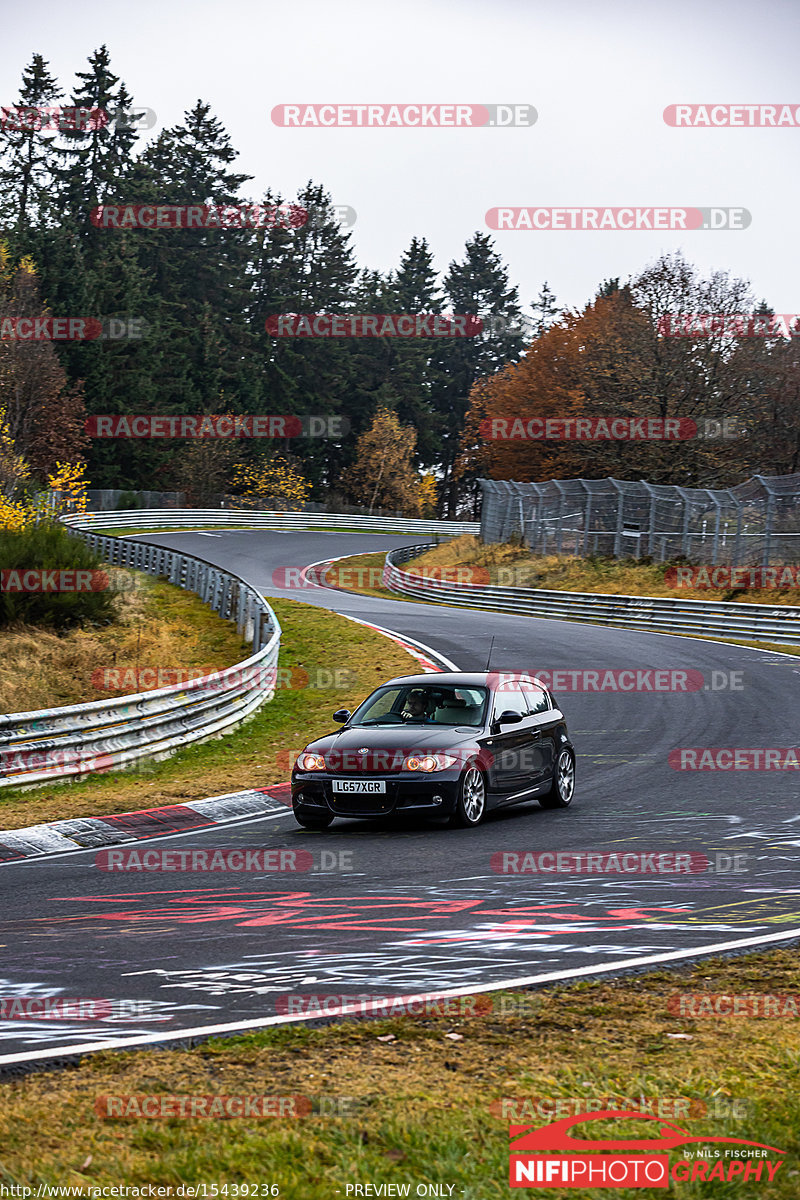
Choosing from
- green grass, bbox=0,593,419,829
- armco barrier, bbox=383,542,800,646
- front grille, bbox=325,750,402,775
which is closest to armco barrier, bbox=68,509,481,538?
armco barrier, bbox=383,542,800,646

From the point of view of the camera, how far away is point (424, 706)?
12.8 m

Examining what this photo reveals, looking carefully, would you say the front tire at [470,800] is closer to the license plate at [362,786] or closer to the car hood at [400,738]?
the car hood at [400,738]

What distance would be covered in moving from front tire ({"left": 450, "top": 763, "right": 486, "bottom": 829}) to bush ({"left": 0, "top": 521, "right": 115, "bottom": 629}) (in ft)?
49.8

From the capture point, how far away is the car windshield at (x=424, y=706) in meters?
12.5

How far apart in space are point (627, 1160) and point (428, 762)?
7702 millimetres

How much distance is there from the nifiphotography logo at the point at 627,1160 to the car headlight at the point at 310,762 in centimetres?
784

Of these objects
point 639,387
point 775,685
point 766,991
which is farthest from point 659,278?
point 766,991

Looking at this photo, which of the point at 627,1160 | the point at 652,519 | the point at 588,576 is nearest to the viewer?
the point at 627,1160

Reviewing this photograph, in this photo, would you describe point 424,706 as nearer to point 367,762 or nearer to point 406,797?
point 367,762

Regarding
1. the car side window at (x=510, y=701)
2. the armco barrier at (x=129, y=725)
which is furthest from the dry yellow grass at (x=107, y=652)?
the car side window at (x=510, y=701)

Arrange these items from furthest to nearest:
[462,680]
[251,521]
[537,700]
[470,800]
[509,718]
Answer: [251,521]
[537,700]
[462,680]
[509,718]
[470,800]

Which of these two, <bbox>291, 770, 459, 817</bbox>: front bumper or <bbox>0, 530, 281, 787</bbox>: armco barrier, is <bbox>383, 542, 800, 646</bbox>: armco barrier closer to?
<bbox>0, 530, 281, 787</bbox>: armco barrier

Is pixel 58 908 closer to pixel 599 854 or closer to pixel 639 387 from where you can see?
pixel 599 854

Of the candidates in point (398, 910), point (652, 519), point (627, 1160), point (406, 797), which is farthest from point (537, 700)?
point (652, 519)
